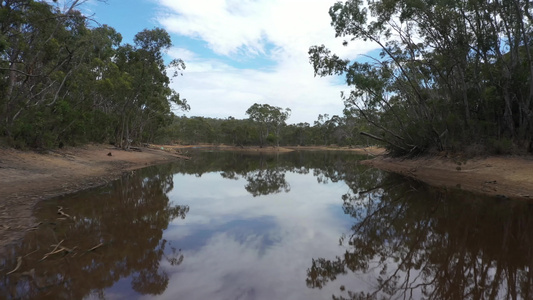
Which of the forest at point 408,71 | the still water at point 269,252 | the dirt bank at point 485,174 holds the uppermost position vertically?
the forest at point 408,71

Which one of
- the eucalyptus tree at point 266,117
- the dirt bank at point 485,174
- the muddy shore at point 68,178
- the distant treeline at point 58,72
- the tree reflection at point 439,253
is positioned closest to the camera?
the tree reflection at point 439,253

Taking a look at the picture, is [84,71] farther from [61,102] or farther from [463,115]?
[463,115]

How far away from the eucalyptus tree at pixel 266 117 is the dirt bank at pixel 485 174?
2459 inches

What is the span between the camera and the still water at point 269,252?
460 cm

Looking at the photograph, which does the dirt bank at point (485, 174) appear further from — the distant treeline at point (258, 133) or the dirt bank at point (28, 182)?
the distant treeline at point (258, 133)

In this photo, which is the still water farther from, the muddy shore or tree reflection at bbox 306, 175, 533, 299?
the muddy shore

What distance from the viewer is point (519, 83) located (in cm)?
1723

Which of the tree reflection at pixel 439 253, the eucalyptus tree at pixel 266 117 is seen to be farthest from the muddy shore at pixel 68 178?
the eucalyptus tree at pixel 266 117

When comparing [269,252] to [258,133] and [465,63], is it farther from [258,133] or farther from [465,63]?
[258,133]

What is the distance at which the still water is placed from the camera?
4598 mm

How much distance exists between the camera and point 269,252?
6.30 metres

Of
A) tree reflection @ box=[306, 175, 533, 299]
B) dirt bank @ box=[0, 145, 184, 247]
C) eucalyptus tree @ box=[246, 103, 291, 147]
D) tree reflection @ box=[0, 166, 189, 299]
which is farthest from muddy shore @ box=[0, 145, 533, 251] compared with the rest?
eucalyptus tree @ box=[246, 103, 291, 147]

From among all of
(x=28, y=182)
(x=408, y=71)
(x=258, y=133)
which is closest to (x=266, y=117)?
(x=258, y=133)

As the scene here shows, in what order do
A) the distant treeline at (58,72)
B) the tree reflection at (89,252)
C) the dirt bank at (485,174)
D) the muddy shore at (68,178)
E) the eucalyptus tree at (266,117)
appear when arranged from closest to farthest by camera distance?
1. the tree reflection at (89,252)
2. the muddy shore at (68,178)
3. the dirt bank at (485,174)
4. the distant treeline at (58,72)
5. the eucalyptus tree at (266,117)
